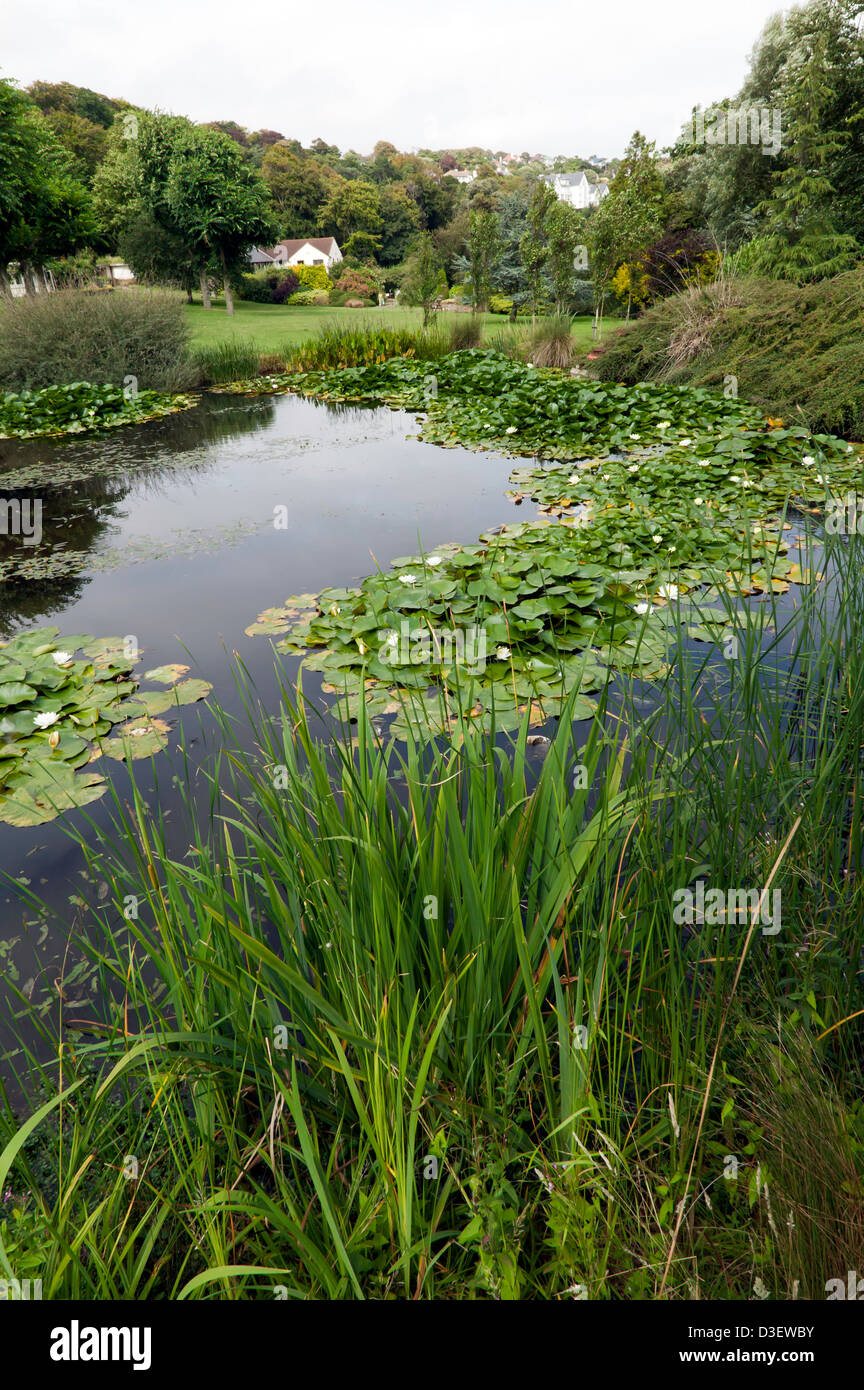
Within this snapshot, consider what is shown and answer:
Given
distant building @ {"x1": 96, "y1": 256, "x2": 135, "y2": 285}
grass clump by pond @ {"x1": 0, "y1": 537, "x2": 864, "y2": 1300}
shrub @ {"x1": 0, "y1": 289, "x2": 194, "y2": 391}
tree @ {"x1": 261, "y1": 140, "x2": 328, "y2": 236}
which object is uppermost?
tree @ {"x1": 261, "y1": 140, "x2": 328, "y2": 236}

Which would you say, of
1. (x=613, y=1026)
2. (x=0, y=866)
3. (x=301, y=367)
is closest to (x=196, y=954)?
(x=613, y=1026)

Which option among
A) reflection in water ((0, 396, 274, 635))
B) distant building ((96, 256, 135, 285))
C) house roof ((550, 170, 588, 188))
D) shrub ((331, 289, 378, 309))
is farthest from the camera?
house roof ((550, 170, 588, 188))

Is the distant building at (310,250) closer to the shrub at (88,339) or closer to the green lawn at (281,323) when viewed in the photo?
the green lawn at (281,323)

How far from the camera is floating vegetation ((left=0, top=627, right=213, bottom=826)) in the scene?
270 centimetres

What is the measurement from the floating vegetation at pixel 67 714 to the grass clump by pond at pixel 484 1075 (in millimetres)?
1338

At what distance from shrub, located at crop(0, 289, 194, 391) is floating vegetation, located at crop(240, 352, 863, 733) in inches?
244

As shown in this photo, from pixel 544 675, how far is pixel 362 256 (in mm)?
52182

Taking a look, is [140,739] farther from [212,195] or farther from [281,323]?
[212,195]

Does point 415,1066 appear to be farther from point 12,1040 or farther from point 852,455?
point 852,455

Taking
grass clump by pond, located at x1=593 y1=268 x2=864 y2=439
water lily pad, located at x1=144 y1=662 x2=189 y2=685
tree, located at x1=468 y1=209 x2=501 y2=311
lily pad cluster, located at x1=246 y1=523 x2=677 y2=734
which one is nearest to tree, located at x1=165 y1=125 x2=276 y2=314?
tree, located at x1=468 y1=209 x2=501 y2=311

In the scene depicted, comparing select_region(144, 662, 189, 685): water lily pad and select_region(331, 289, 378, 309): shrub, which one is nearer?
select_region(144, 662, 189, 685): water lily pad

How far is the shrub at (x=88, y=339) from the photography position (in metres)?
11.0

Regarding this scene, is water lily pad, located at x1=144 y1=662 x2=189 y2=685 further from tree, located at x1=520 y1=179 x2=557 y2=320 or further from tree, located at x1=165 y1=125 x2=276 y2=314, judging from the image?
tree, located at x1=165 y1=125 x2=276 y2=314

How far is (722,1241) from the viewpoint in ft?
3.69
